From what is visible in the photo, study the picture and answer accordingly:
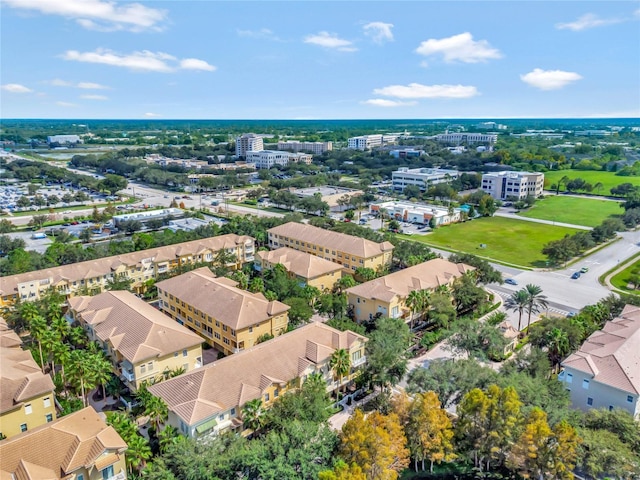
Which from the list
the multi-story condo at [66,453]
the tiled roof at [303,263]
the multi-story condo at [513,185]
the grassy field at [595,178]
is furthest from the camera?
the grassy field at [595,178]

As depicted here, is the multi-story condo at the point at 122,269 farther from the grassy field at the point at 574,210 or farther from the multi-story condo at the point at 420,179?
the multi-story condo at the point at 420,179

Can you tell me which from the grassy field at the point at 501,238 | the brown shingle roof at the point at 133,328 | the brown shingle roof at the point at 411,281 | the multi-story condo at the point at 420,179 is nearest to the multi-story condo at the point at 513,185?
the multi-story condo at the point at 420,179

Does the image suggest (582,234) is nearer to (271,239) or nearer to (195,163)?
(271,239)

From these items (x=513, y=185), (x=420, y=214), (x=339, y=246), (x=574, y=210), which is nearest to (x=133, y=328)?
(x=339, y=246)

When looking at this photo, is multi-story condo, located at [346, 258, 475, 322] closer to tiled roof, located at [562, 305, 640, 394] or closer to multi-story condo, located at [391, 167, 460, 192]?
tiled roof, located at [562, 305, 640, 394]

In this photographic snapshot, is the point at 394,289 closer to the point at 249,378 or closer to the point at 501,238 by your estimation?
the point at 249,378

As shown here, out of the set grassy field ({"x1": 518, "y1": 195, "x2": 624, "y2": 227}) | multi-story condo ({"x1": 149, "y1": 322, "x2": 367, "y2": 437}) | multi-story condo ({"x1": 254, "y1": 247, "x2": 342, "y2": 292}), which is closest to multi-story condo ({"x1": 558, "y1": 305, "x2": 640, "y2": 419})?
multi-story condo ({"x1": 149, "y1": 322, "x2": 367, "y2": 437})
